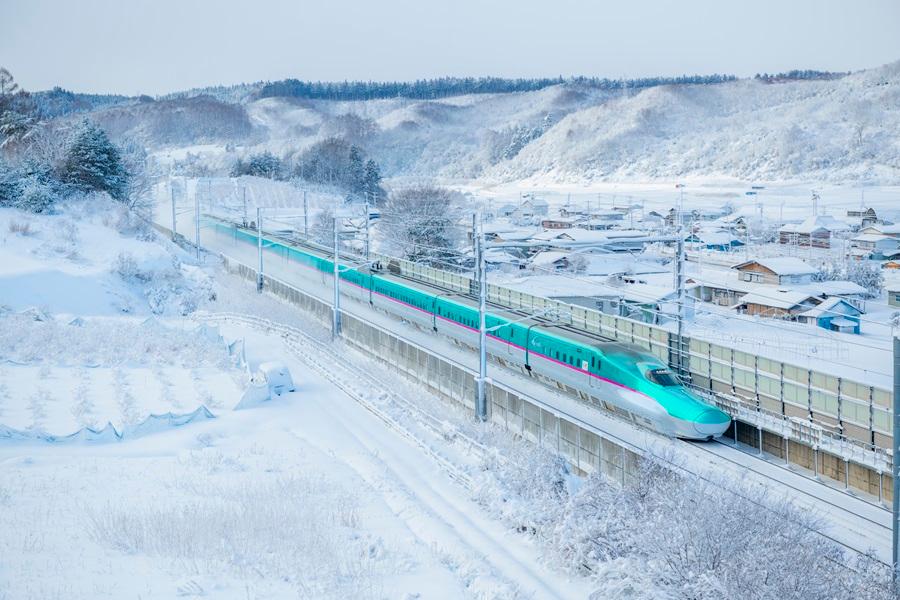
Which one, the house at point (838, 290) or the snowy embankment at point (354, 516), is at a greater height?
the house at point (838, 290)

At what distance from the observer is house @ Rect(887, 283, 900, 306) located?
4159cm

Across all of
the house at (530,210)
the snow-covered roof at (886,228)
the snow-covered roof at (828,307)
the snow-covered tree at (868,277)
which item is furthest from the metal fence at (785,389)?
the house at (530,210)

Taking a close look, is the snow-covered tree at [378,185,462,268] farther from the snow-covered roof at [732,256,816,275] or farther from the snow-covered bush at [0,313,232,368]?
the snow-covered bush at [0,313,232,368]

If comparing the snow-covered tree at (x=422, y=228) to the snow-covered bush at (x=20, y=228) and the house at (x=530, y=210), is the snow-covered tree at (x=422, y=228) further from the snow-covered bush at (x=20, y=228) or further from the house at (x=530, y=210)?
the snow-covered bush at (x=20, y=228)

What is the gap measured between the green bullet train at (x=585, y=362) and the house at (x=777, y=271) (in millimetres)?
21324

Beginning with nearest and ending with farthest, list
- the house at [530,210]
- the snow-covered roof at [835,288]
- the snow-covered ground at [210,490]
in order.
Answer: the snow-covered ground at [210,490] < the snow-covered roof at [835,288] < the house at [530,210]

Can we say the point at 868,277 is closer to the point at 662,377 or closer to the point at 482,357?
the point at 482,357

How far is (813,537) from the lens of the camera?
1283 cm

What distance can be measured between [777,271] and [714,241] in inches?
796

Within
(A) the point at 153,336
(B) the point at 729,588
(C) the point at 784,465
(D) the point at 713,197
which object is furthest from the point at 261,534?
(D) the point at 713,197

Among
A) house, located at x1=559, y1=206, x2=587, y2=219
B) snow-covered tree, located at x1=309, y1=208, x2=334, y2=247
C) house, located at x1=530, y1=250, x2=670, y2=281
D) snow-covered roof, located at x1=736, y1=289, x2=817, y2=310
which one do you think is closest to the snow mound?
snow-covered roof, located at x1=736, y1=289, x2=817, y2=310

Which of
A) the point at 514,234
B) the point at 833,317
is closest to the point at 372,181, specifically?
the point at 514,234

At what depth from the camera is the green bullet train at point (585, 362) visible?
18484mm

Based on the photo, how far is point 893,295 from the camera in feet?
138
